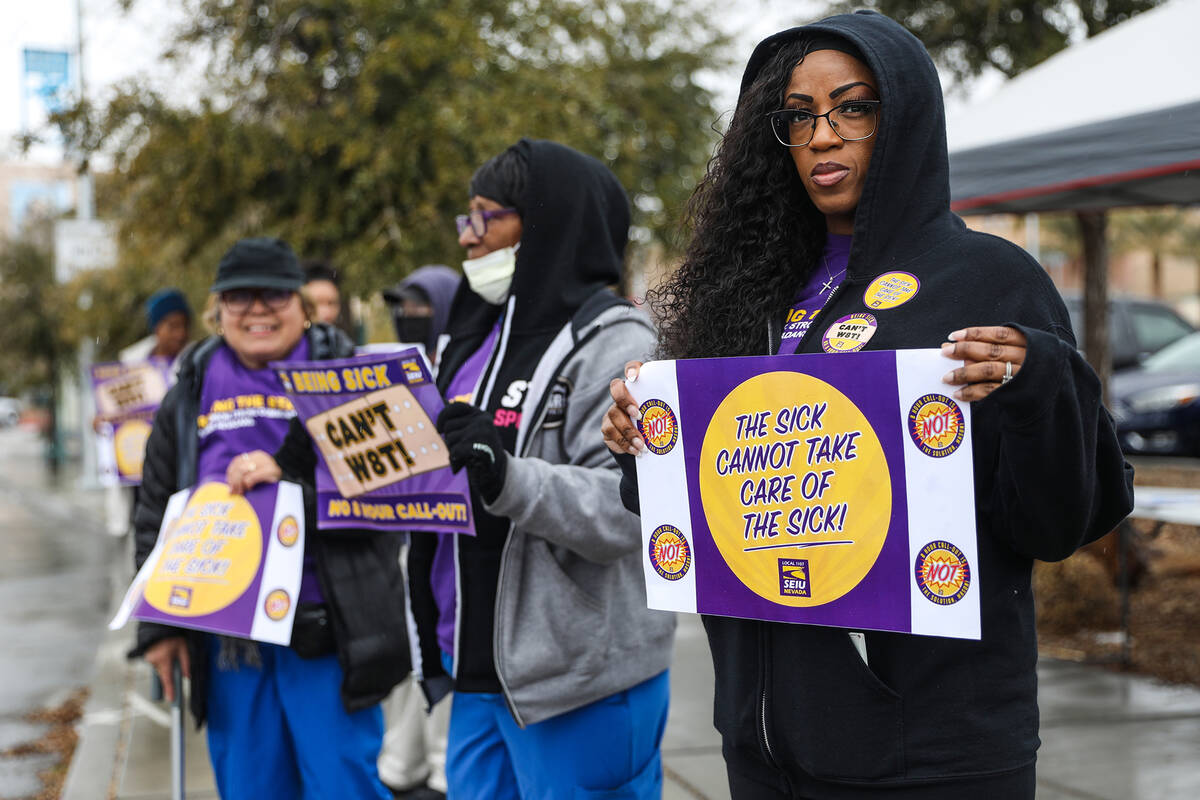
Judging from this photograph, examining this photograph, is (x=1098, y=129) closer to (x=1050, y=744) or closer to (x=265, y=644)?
(x=1050, y=744)

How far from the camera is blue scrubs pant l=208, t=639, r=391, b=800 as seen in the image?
3469mm

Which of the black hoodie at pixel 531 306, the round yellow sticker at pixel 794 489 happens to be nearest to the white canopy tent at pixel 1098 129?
the black hoodie at pixel 531 306

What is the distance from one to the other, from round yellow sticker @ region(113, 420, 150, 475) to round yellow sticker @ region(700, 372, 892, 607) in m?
4.91

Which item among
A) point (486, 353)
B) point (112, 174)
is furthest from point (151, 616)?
point (112, 174)

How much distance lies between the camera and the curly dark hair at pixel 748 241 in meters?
2.12

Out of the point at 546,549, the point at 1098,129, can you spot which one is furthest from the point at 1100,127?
the point at 546,549

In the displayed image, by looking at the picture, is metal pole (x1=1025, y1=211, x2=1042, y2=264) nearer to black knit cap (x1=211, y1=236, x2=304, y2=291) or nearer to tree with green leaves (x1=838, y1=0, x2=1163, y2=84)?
tree with green leaves (x1=838, y1=0, x2=1163, y2=84)

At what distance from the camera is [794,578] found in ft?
6.26

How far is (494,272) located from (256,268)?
978mm

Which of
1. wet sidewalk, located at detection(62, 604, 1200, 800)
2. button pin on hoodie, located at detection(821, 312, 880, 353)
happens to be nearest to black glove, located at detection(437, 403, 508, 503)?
button pin on hoodie, located at detection(821, 312, 880, 353)

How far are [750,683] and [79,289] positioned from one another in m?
16.0

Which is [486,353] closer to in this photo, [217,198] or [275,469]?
[275,469]

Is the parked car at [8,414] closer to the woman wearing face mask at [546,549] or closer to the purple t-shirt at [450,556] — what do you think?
the purple t-shirt at [450,556]

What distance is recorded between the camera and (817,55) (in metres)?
2.01
